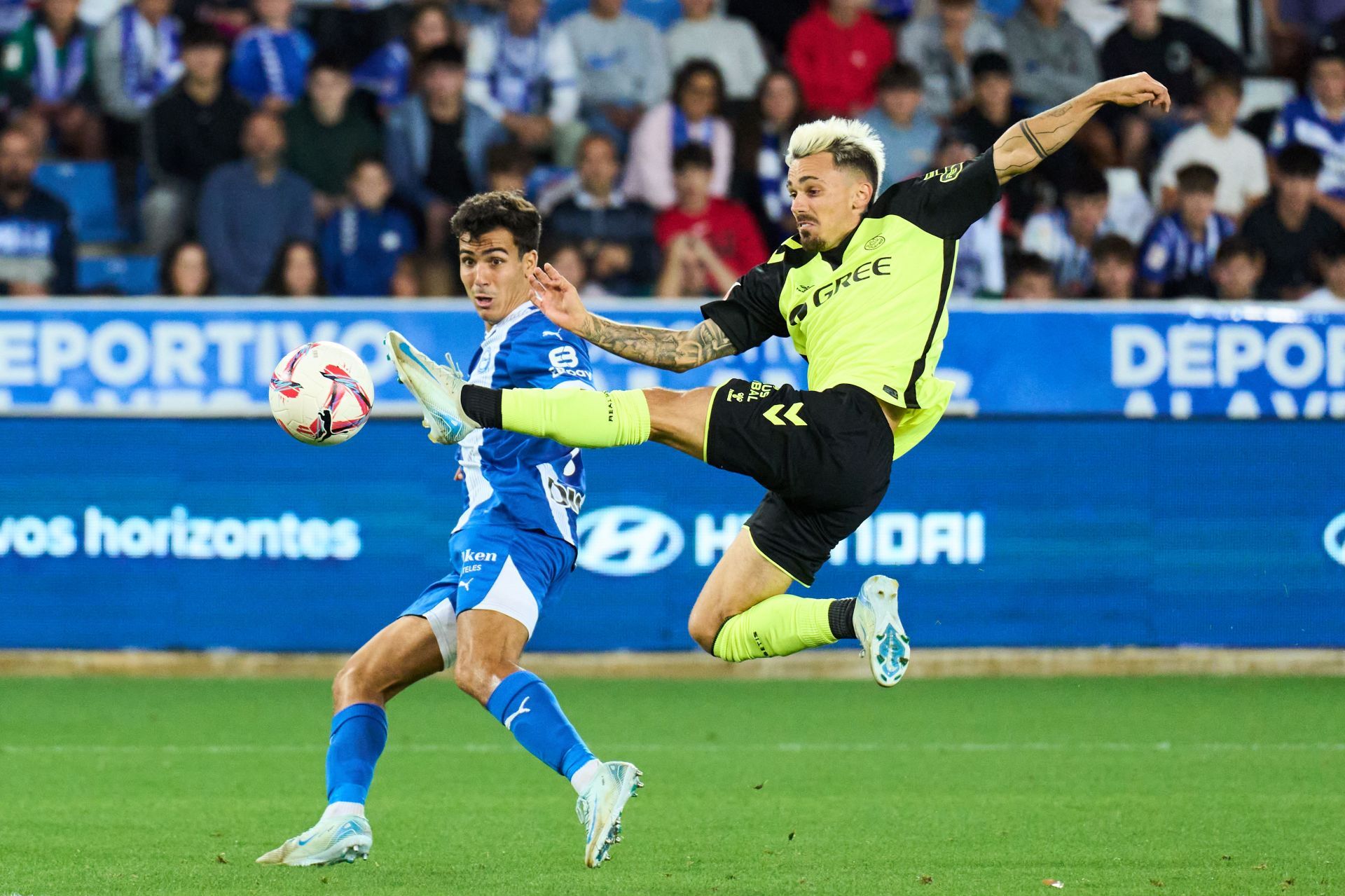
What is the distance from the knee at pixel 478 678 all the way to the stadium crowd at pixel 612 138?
6.86m

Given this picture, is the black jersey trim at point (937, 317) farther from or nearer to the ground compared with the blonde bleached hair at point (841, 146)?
nearer to the ground

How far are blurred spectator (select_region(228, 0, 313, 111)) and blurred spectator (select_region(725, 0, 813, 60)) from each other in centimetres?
348

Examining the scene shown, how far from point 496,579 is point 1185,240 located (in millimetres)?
8881

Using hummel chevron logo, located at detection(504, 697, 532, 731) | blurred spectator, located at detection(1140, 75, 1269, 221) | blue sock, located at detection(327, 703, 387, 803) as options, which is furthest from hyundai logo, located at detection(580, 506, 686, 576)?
blurred spectator, located at detection(1140, 75, 1269, 221)

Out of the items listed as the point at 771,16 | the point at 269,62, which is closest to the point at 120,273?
the point at 269,62

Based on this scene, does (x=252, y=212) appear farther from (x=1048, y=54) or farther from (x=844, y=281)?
(x=844, y=281)

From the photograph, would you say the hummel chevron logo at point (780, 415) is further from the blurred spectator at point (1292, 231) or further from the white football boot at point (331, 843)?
the blurred spectator at point (1292, 231)

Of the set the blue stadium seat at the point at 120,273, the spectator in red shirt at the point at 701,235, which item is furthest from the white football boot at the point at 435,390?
the blue stadium seat at the point at 120,273

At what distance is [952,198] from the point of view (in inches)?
251

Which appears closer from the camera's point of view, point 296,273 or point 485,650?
point 485,650

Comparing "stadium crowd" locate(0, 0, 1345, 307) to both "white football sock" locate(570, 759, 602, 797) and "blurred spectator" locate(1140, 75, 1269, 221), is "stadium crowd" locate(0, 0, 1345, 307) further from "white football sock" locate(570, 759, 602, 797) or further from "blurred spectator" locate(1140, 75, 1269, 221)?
"white football sock" locate(570, 759, 602, 797)

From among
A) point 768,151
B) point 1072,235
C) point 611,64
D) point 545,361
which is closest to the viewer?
point 545,361

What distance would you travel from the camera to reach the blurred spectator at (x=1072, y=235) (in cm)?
1354

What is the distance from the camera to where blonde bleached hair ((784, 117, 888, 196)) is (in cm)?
642
